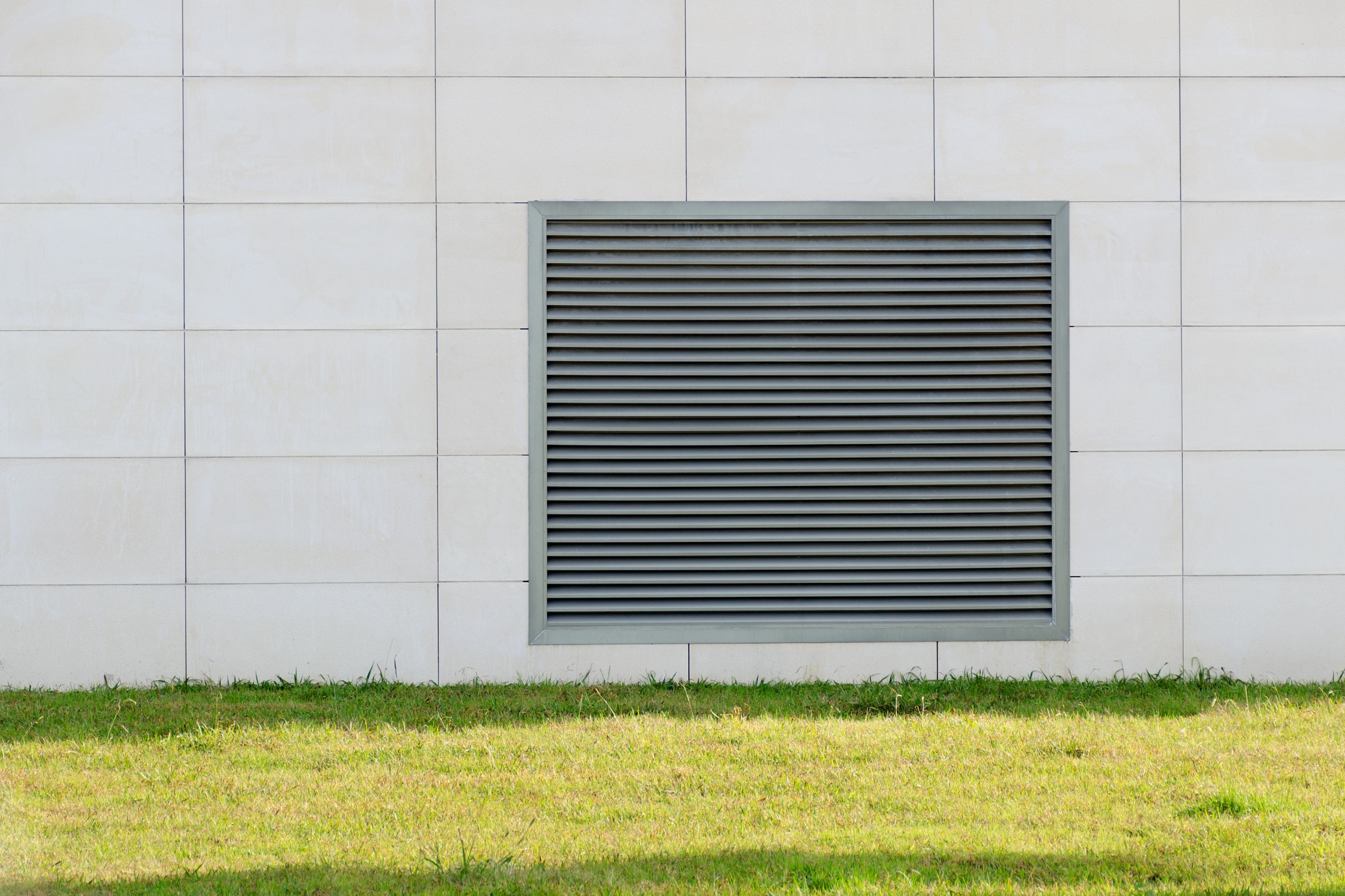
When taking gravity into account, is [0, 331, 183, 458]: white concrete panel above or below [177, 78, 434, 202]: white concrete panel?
below

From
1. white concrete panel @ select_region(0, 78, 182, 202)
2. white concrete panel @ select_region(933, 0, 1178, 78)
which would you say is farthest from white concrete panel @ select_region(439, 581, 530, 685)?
white concrete panel @ select_region(933, 0, 1178, 78)

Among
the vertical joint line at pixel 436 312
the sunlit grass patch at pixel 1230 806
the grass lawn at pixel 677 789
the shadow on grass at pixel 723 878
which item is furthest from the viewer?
the vertical joint line at pixel 436 312

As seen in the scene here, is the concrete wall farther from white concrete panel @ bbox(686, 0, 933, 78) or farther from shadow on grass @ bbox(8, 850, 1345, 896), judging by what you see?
shadow on grass @ bbox(8, 850, 1345, 896)

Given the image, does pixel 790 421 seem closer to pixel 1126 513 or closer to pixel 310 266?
pixel 1126 513

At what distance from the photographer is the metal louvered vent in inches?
290

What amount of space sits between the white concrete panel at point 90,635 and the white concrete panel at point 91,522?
79mm

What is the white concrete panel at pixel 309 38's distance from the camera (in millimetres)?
7270

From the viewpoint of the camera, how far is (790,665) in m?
7.37

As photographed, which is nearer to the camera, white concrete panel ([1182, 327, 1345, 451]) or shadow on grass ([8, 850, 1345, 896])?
shadow on grass ([8, 850, 1345, 896])

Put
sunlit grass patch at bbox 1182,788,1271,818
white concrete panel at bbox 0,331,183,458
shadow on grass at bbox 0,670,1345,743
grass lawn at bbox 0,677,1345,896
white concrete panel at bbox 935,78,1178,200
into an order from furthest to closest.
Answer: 1. white concrete panel at bbox 935,78,1178,200
2. white concrete panel at bbox 0,331,183,458
3. shadow on grass at bbox 0,670,1345,743
4. sunlit grass patch at bbox 1182,788,1271,818
5. grass lawn at bbox 0,677,1345,896

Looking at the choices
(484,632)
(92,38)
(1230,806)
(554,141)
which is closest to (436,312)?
(554,141)

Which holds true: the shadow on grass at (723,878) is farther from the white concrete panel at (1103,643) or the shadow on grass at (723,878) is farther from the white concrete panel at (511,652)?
the white concrete panel at (1103,643)

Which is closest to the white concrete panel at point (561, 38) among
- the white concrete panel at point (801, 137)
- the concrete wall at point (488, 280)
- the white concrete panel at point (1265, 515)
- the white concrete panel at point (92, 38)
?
the concrete wall at point (488, 280)

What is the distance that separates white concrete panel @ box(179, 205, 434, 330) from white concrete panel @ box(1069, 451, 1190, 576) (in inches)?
157
